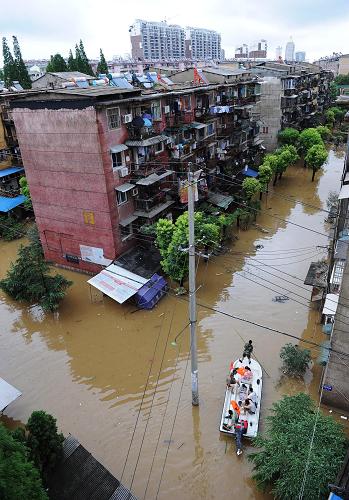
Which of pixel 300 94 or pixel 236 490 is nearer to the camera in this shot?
pixel 236 490


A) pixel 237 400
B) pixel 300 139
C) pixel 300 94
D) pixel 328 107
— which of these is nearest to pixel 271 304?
pixel 237 400

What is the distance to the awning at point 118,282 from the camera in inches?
914

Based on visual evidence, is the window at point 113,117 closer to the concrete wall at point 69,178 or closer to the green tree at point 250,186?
the concrete wall at point 69,178

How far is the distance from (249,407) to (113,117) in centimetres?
1846

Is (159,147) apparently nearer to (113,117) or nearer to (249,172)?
(113,117)

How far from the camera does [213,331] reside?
2238cm

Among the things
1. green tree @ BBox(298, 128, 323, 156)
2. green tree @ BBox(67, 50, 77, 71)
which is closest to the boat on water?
green tree @ BBox(298, 128, 323, 156)

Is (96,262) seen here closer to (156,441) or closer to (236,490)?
(156,441)

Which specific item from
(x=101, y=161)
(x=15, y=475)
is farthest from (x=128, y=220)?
(x=15, y=475)

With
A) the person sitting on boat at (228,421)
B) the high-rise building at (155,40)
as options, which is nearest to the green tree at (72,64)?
the person sitting on boat at (228,421)

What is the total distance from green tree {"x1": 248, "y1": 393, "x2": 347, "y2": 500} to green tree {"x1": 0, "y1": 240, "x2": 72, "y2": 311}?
15223 millimetres

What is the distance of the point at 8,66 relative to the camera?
5022 centimetres

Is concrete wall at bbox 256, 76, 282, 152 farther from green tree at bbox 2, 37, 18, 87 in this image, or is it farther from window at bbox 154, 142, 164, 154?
green tree at bbox 2, 37, 18, 87

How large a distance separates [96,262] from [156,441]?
46.9 feet
